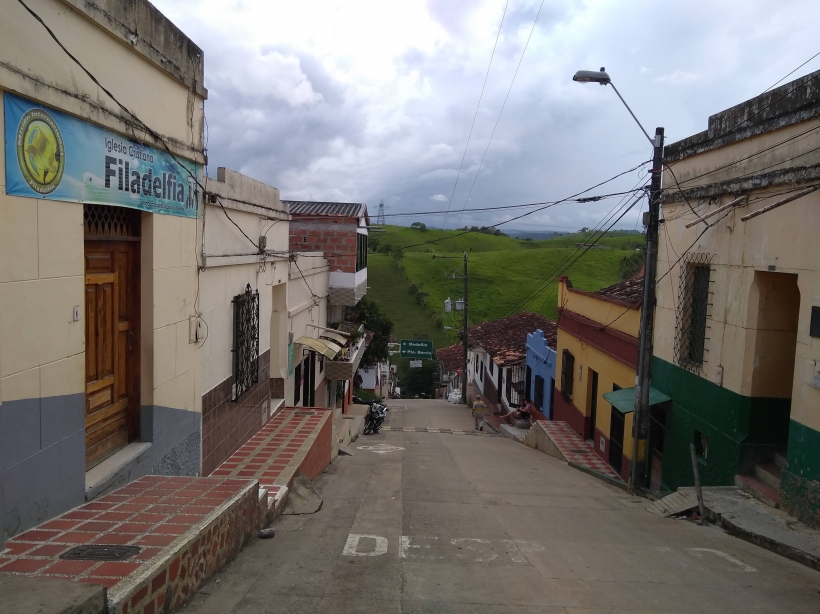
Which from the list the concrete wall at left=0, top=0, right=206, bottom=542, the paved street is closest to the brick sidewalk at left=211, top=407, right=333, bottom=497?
the paved street

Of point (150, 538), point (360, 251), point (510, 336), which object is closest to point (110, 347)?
point (150, 538)

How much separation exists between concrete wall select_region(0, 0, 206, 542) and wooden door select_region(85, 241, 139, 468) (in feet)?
0.41

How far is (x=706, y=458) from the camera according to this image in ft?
33.7

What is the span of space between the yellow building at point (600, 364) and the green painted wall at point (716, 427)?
95 centimetres

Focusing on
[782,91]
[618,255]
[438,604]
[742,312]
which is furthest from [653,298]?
[618,255]

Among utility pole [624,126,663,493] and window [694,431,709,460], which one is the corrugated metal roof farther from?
window [694,431,709,460]

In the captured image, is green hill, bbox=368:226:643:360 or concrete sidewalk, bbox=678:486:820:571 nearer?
concrete sidewalk, bbox=678:486:820:571

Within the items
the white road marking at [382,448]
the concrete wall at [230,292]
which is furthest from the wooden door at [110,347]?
the white road marking at [382,448]

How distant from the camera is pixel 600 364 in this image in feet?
53.0

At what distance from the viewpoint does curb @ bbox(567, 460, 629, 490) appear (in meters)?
12.5

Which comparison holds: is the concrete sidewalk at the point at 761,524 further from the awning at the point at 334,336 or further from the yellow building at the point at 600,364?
the awning at the point at 334,336

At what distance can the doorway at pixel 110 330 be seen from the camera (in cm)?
591

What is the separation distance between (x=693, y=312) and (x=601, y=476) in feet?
13.4

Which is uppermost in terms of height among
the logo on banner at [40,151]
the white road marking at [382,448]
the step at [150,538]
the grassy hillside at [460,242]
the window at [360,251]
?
the grassy hillside at [460,242]
